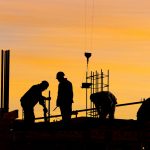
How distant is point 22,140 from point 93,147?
13.3ft

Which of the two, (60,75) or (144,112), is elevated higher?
(60,75)

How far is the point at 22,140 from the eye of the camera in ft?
94.6

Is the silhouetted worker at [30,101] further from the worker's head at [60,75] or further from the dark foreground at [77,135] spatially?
the worker's head at [60,75]

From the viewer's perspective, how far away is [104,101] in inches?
1238

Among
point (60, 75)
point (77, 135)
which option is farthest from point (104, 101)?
point (60, 75)

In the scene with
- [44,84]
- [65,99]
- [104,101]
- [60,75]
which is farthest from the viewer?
[104,101]

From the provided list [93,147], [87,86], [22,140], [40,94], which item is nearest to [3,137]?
[22,140]

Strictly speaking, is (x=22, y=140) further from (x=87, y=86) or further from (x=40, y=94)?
(x=87, y=86)

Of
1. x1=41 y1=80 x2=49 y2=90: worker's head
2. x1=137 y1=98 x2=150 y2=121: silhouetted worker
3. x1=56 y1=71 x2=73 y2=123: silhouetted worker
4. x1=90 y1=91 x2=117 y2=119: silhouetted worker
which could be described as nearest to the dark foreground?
x1=137 y1=98 x2=150 y2=121: silhouetted worker

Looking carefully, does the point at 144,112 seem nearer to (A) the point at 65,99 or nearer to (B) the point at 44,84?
(A) the point at 65,99

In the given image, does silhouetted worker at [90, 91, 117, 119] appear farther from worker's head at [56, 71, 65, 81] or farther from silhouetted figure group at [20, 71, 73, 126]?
worker's head at [56, 71, 65, 81]

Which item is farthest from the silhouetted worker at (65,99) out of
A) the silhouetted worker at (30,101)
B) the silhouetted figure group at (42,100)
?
the silhouetted worker at (30,101)

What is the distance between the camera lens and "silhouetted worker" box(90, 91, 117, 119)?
3133 centimetres

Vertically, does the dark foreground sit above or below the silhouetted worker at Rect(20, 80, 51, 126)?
below
